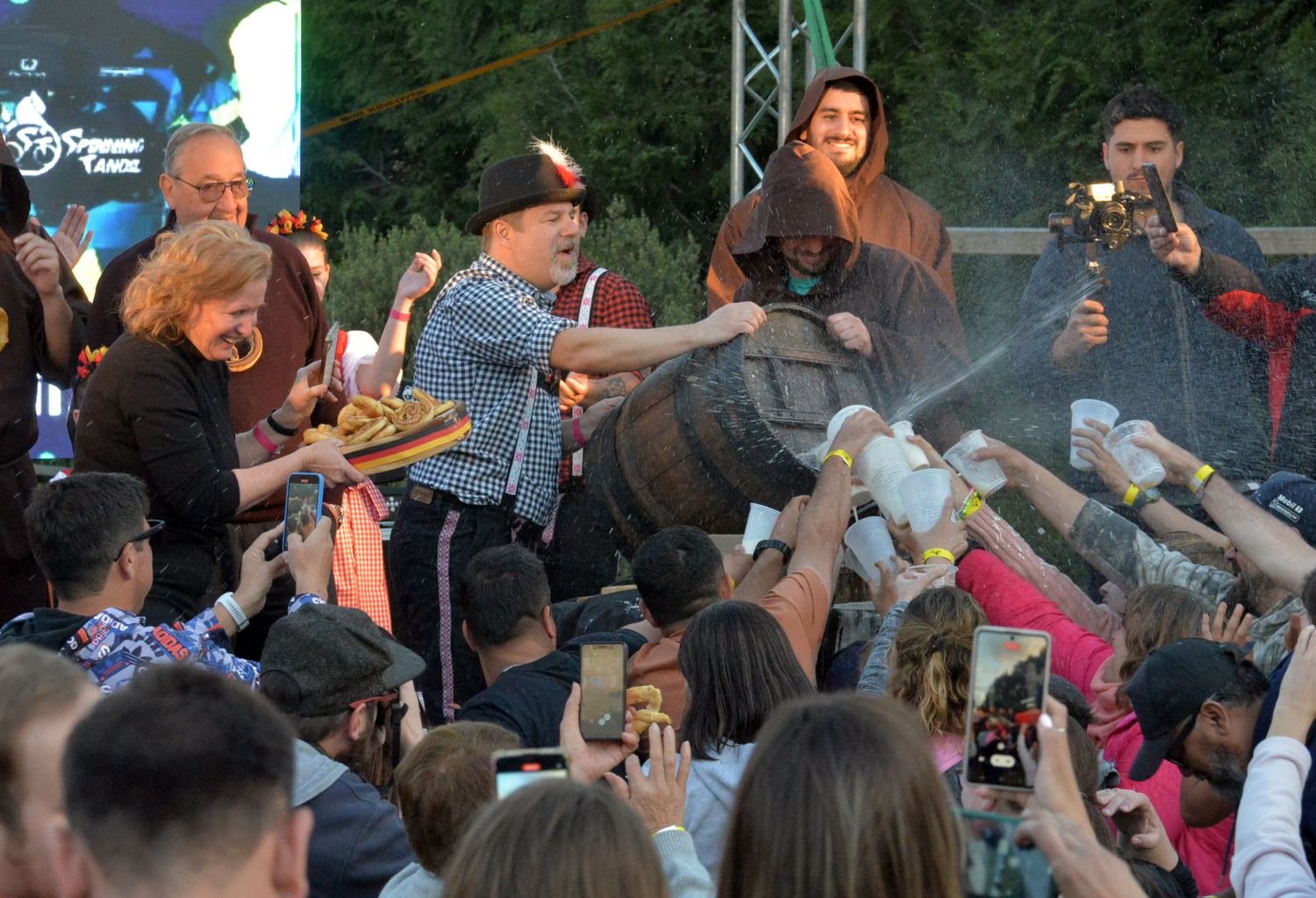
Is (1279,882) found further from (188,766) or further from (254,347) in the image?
(254,347)

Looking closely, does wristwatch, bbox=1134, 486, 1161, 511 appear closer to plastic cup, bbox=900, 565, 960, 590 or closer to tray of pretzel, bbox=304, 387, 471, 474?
plastic cup, bbox=900, 565, 960, 590

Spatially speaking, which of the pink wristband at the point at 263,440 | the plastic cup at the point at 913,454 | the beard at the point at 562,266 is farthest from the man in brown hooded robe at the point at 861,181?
the pink wristband at the point at 263,440

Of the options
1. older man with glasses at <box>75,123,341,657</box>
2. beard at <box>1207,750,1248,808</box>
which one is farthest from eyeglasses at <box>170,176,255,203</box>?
beard at <box>1207,750,1248,808</box>

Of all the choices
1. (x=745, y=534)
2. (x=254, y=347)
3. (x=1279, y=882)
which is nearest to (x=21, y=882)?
(x=1279, y=882)

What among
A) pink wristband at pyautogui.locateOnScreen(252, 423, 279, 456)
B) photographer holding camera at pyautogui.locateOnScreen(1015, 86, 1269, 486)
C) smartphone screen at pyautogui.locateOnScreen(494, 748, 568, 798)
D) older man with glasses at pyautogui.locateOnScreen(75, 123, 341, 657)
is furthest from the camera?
photographer holding camera at pyautogui.locateOnScreen(1015, 86, 1269, 486)

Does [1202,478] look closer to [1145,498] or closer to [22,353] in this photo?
[1145,498]

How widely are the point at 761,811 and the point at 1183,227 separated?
3810mm

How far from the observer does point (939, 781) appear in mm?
1765

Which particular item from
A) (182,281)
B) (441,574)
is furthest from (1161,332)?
(182,281)

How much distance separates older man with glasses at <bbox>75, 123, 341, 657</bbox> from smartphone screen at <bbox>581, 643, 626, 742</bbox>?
221 centimetres

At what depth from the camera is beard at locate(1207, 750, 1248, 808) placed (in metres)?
2.81

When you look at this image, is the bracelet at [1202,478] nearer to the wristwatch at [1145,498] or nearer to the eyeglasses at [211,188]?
the wristwatch at [1145,498]

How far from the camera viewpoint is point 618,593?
446 centimetres

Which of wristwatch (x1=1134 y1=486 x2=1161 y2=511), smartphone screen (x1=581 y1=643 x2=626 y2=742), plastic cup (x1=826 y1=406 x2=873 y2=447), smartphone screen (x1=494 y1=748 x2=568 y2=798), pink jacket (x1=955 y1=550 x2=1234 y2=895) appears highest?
plastic cup (x1=826 y1=406 x2=873 y2=447)
